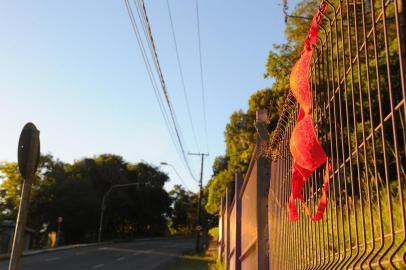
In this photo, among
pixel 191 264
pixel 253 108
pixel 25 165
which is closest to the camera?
pixel 25 165

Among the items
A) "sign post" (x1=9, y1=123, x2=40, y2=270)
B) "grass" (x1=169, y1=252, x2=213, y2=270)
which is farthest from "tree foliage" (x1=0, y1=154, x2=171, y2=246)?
"sign post" (x1=9, y1=123, x2=40, y2=270)

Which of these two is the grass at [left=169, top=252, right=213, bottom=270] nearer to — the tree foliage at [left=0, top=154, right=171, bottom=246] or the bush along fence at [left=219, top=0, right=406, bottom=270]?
the bush along fence at [left=219, top=0, right=406, bottom=270]

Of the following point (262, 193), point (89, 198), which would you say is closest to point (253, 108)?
point (262, 193)

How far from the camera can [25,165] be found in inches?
182

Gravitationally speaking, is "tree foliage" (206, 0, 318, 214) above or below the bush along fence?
above

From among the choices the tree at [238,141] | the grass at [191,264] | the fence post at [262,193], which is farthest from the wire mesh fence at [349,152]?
the tree at [238,141]

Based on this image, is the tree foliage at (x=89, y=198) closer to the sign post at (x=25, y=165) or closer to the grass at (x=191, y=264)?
the grass at (x=191, y=264)

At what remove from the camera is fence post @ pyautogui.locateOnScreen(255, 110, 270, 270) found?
4.96 metres

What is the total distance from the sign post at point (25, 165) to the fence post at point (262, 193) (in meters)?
2.14

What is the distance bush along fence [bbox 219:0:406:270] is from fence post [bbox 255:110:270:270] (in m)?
0.02

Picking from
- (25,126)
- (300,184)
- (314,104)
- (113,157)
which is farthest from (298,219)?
(113,157)

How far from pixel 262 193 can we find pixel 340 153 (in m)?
2.41

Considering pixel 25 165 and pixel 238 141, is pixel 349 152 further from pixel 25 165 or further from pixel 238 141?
pixel 238 141

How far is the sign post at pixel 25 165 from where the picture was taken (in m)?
4.46
